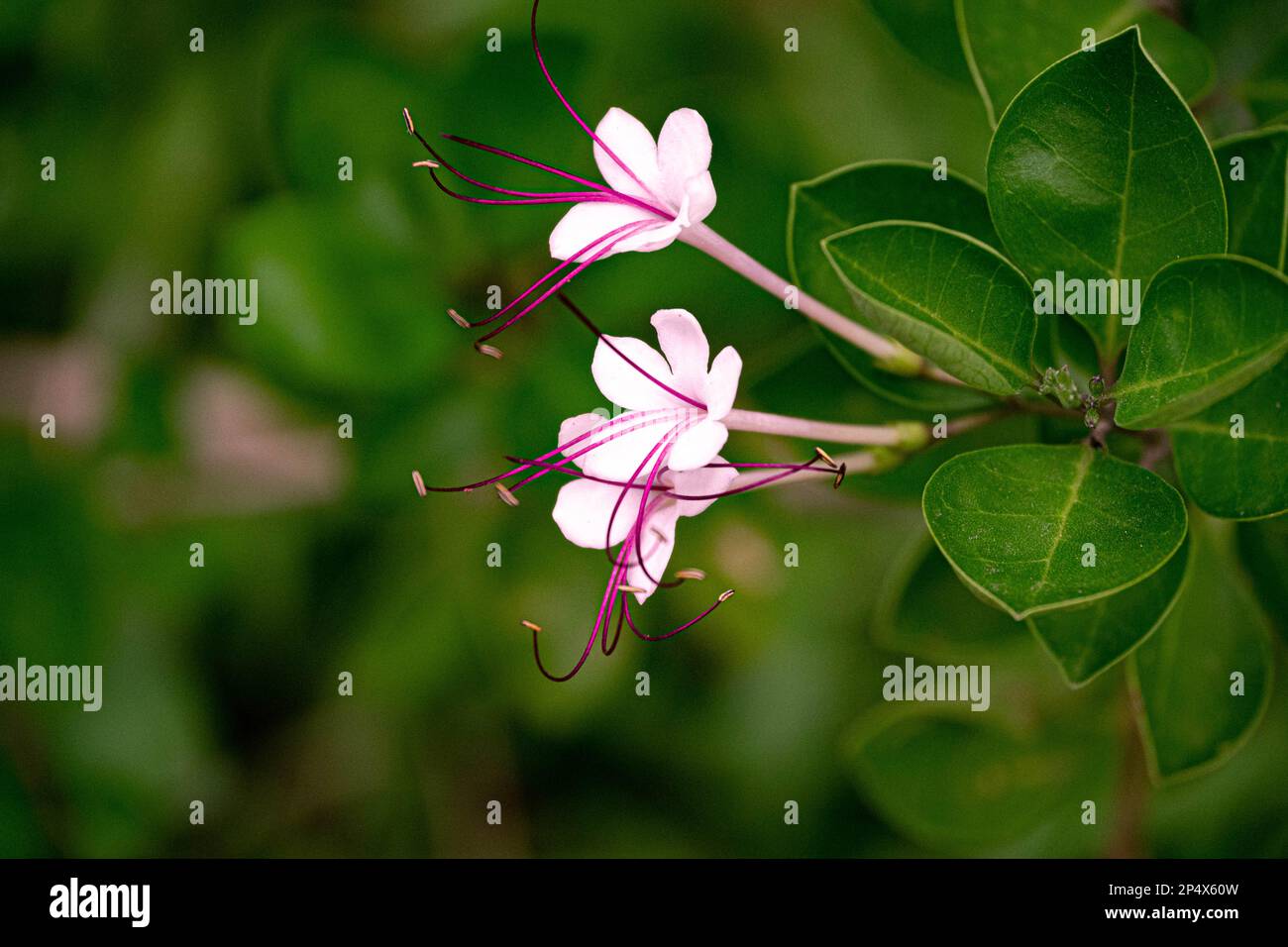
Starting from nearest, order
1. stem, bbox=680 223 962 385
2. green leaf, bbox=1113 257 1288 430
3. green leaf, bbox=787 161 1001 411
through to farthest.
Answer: green leaf, bbox=1113 257 1288 430
stem, bbox=680 223 962 385
green leaf, bbox=787 161 1001 411

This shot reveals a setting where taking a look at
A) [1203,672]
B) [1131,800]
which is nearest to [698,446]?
[1203,672]

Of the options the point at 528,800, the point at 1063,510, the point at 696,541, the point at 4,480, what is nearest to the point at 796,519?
the point at 696,541

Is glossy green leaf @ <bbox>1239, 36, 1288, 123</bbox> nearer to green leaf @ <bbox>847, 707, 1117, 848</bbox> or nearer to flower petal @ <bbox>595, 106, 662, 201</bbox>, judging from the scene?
flower petal @ <bbox>595, 106, 662, 201</bbox>

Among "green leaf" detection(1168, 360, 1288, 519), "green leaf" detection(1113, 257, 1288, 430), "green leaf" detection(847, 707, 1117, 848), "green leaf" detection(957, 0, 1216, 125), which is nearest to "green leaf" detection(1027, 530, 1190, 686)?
"green leaf" detection(1168, 360, 1288, 519)

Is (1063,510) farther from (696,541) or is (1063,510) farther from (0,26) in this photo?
(0,26)

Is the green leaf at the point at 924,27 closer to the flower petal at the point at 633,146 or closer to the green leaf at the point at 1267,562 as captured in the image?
the flower petal at the point at 633,146

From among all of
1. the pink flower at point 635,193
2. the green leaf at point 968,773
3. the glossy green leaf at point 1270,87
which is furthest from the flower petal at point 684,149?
the green leaf at point 968,773
